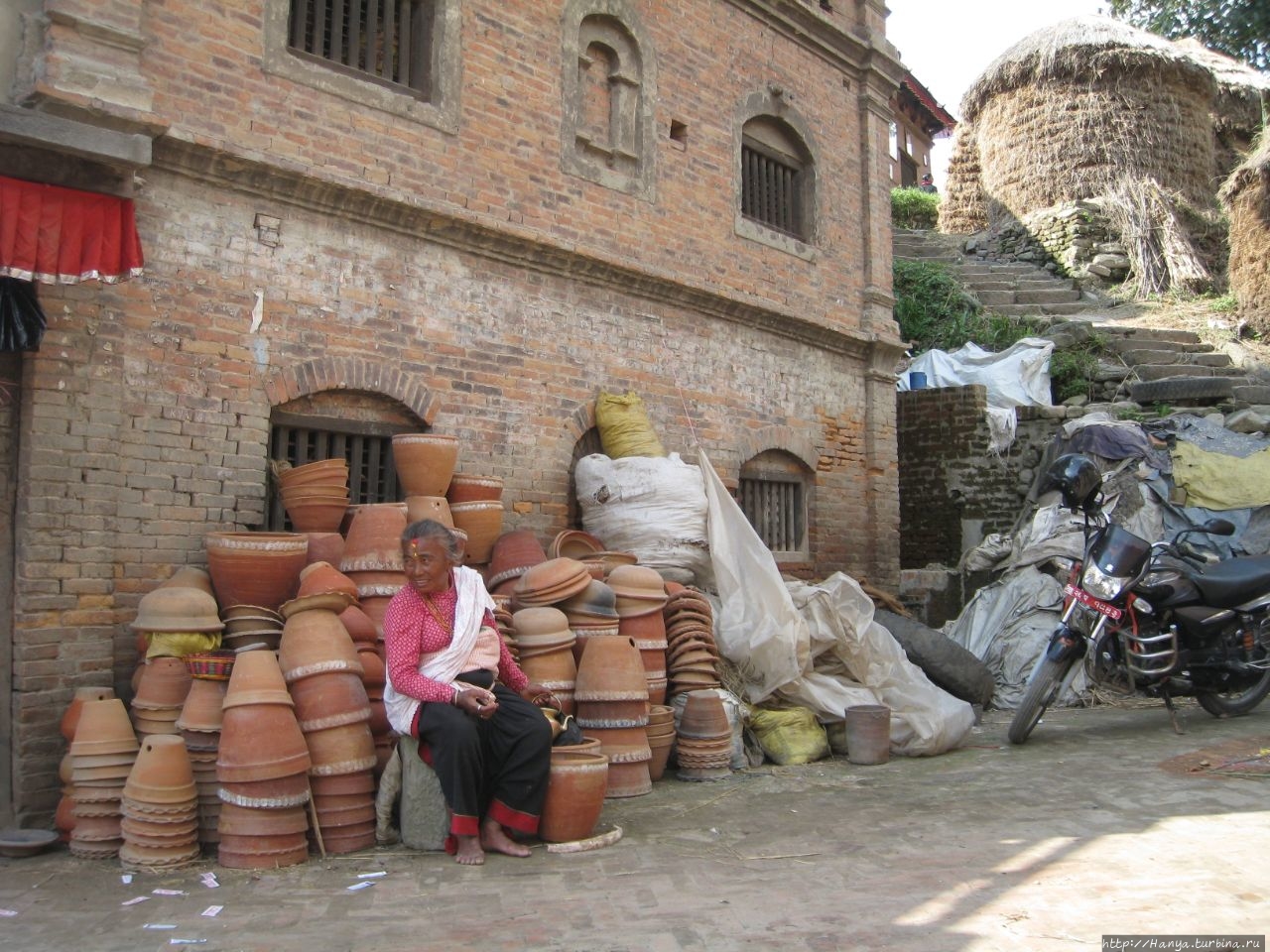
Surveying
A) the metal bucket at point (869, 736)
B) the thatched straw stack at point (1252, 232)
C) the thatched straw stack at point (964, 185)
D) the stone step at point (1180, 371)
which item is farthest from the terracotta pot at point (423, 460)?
the thatched straw stack at point (964, 185)

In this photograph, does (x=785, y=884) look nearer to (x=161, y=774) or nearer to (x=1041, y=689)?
(x=161, y=774)

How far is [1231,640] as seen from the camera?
22.3 feet

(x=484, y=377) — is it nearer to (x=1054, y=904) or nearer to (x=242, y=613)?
(x=242, y=613)

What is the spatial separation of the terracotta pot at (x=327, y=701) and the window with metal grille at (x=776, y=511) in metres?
5.29

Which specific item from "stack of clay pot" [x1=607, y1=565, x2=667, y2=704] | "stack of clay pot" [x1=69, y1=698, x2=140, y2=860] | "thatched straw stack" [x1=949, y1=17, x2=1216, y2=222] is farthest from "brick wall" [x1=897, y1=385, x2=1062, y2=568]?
"stack of clay pot" [x1=69, y1=698, x2=140, y2=860]

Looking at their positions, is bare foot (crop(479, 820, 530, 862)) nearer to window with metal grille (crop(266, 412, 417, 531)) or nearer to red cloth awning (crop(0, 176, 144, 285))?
window with metal grille (crop(266, 412, 417, 531))

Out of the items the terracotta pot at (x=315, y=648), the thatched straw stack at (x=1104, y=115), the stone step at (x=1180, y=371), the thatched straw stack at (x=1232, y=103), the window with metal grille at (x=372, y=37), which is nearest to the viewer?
the terracotta pot at (x=315, y=648)

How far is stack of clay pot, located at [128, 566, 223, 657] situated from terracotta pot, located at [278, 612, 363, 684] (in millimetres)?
406

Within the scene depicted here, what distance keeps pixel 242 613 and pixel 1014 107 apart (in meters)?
19.2

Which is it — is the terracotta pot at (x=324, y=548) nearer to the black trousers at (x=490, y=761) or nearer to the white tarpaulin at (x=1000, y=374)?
the black trousers at (x=490, y=761)

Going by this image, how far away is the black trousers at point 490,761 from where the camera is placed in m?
4.22

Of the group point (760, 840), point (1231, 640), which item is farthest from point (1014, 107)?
point (760, 840)

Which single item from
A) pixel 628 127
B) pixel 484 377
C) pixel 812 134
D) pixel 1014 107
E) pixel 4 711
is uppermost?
pixel 1014 107

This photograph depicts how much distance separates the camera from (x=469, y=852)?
419 centimetres
